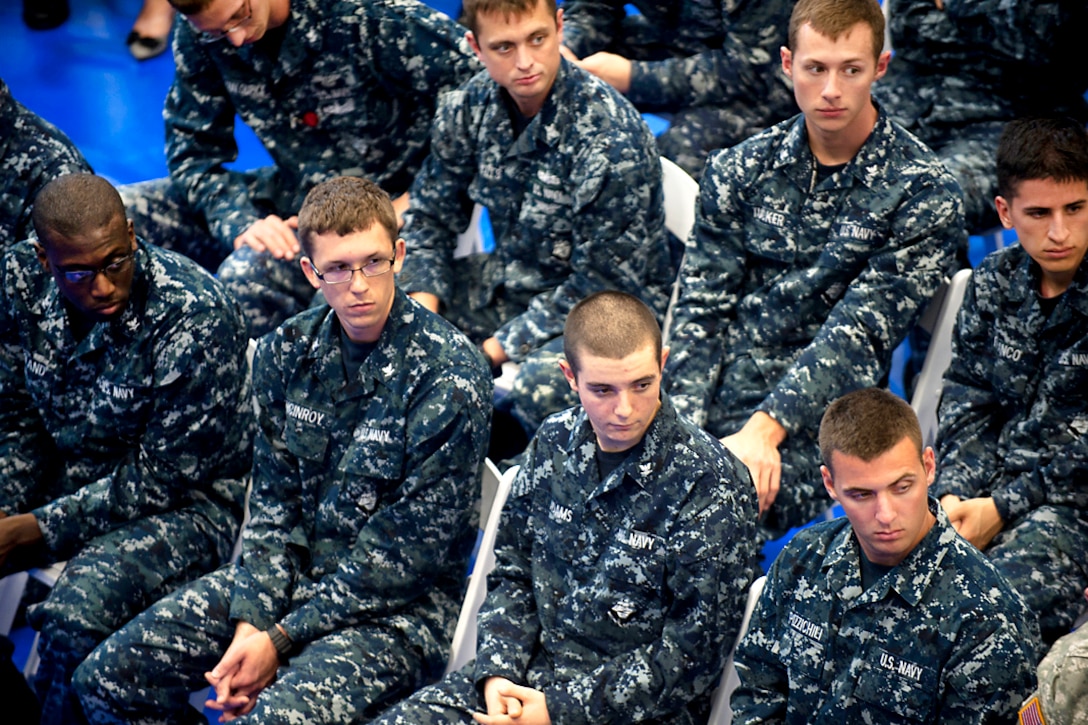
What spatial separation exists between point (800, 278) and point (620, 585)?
919 mm

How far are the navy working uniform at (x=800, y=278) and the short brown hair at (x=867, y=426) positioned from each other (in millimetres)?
569

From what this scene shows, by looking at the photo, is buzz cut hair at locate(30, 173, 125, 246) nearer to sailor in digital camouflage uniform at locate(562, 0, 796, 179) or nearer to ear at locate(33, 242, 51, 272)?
ear at locate(33, 242, 51, 272)

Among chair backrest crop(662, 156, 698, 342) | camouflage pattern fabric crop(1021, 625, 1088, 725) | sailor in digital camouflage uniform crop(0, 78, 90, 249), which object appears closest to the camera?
camouflage pattern fabric crop(1021, 625, 1088, 725)

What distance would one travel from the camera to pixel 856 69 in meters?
2.88

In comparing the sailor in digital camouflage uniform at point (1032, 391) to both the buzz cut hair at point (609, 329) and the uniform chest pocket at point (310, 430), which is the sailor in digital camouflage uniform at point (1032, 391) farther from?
the uniform chest pocket at point (310, 430)

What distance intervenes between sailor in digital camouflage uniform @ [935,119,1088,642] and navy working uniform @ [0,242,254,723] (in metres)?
1.59

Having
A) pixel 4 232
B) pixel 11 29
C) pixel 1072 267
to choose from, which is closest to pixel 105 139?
pixel 11 29

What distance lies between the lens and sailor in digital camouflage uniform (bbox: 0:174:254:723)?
9.48ft

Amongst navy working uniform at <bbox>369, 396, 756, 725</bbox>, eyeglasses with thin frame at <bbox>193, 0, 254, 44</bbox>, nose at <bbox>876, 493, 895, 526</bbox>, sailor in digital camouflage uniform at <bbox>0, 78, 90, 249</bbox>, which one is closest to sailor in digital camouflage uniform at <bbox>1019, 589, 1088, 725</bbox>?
nose at <bbox>876, 493, 895, 526</bbox>

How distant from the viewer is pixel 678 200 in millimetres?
3381

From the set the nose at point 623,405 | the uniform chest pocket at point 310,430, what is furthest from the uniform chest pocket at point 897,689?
the uniform chest pocket at point 310,430

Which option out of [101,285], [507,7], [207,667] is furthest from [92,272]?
[507,7]

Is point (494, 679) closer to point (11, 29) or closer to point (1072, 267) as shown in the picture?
point (1072, 267)

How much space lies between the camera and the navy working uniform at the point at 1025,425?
2562 millimetres
